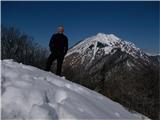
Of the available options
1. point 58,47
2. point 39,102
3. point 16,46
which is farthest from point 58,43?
point 16,46

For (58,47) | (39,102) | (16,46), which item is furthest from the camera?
(16,46)

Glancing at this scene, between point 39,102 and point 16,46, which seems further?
point 16,46

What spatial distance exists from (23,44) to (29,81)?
6080 centimetres

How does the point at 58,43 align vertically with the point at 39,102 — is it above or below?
above

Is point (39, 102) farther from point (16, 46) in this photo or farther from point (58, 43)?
point (16, 46)

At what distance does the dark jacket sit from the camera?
38.4 ft

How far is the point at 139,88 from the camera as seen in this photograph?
1991cm

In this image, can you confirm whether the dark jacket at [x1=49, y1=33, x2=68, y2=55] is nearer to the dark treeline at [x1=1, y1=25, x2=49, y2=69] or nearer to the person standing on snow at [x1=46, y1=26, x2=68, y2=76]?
the person standing on snow at [x1=46, y1=26, x2=68, y2=76]

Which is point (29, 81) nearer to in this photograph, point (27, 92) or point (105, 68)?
point (27, 92)

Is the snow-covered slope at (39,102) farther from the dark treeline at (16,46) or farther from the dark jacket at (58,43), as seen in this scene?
the dark treeline at (16,46)

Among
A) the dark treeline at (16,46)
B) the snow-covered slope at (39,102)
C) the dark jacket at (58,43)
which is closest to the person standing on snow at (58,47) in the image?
the dark jacket at (58,43)

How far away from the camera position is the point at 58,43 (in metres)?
11.8

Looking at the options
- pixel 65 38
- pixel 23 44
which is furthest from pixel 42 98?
pixel 23 44

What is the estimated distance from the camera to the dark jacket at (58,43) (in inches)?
461
